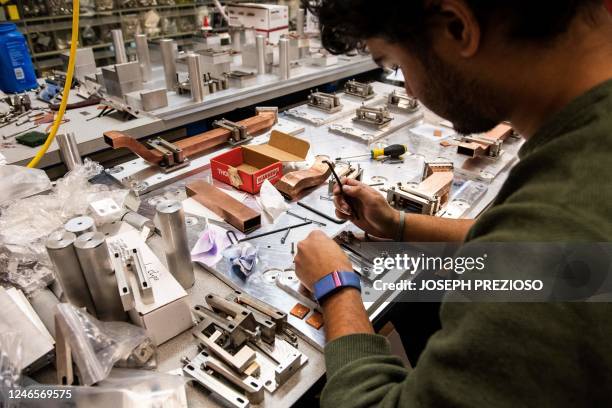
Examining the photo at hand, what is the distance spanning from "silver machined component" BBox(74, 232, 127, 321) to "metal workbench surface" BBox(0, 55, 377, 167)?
928mm

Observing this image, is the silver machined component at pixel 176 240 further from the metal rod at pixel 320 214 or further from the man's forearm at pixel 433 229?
the man's forearm at pixel 433 229

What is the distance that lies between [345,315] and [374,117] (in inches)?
48.7

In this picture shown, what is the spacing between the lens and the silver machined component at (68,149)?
1394mm

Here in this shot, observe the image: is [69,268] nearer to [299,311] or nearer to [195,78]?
[299,311]

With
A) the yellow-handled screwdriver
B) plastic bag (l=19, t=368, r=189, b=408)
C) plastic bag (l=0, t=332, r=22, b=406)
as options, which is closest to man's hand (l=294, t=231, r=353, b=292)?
plastic bag (l=19, t=368, r=189, b=408)

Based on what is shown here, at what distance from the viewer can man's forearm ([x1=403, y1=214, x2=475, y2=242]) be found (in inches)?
42.3

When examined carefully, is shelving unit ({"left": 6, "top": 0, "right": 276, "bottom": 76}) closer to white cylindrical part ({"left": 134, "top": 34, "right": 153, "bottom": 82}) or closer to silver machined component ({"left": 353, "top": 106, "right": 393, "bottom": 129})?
white cylindrical part ({"left": 134, "top": 34, "right": 153, "bottom": 82})

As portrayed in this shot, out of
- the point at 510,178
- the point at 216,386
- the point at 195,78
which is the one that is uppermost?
the point at 510,178

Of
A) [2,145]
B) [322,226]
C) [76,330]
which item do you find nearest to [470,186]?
[322,226]

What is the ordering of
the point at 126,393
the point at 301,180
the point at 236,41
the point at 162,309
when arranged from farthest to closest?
the point at 236,41, the point at 301,180, the point at 162,309, the point at 126,393

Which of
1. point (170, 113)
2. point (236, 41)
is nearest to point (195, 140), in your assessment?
point (170, 113)

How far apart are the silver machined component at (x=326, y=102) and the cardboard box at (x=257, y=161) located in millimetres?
545

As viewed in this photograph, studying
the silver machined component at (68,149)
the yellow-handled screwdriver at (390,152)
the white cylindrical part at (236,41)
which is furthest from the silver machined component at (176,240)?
the white cylindrical part at (236,41)

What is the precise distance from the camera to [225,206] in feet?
3.96
